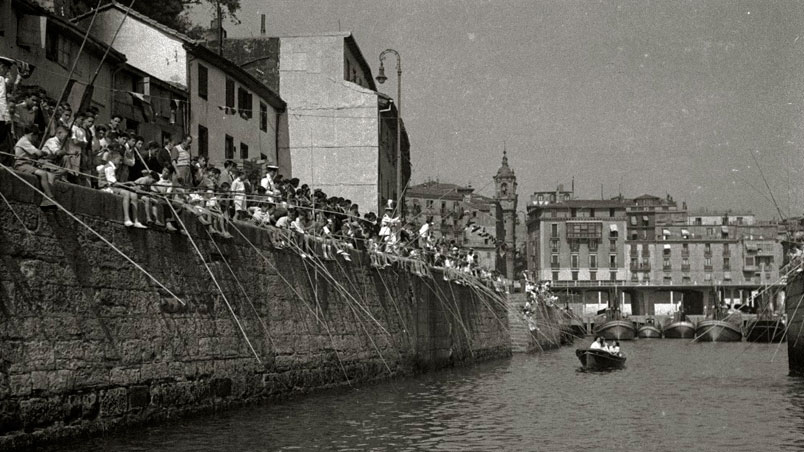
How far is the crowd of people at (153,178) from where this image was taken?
1399 centimetres

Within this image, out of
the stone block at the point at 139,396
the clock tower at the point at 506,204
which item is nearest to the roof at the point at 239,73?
the stone block at the point at 139,396

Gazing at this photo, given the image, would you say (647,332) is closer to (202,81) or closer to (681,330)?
(681,330)

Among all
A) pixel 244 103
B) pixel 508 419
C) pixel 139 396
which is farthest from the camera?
pixel 244 103

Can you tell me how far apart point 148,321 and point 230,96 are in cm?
2262

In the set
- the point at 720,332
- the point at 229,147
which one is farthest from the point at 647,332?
the point at 229,147

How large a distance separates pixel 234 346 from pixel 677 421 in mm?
8957

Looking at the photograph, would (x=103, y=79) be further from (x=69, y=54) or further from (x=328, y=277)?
(x=328, y=277)

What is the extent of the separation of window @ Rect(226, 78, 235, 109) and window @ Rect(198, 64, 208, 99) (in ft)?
Result: 6.00

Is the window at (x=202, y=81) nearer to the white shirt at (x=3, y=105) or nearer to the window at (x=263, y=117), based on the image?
the window at (x=263, y=117)

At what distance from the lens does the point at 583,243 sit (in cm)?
13838

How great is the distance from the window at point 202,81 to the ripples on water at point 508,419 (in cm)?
1234

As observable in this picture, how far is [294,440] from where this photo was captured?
53.8ft

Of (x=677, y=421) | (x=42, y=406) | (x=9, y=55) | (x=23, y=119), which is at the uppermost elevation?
(x=9, y=55)

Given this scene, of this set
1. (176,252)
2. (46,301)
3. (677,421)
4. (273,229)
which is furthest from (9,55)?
(677,421)
